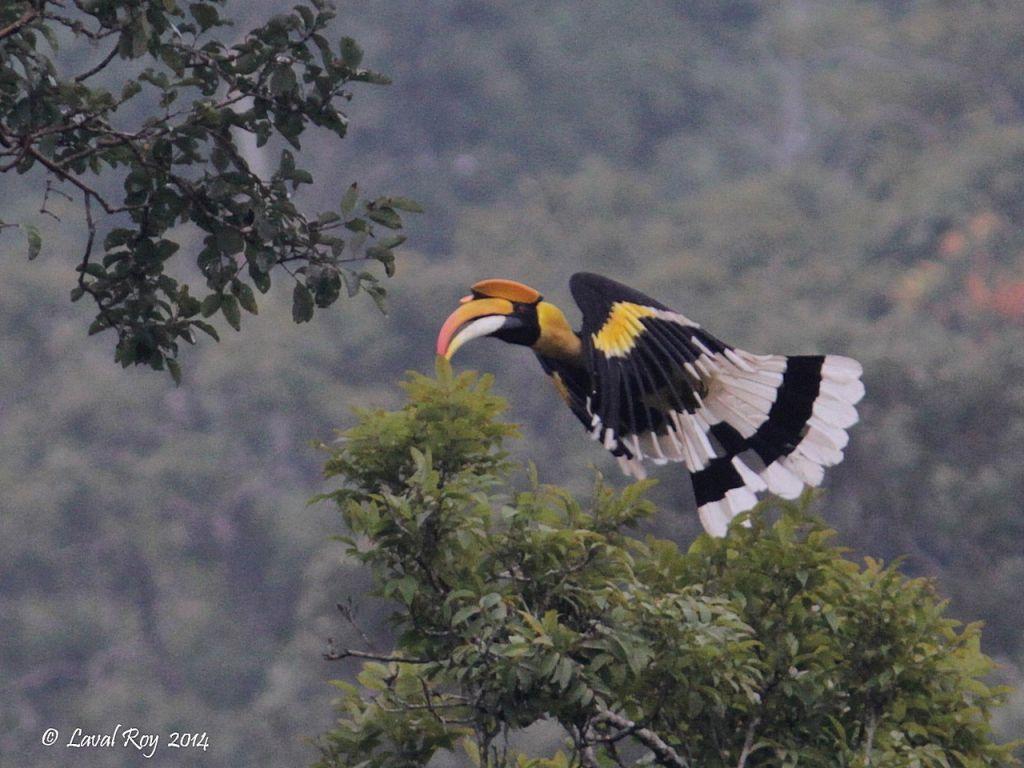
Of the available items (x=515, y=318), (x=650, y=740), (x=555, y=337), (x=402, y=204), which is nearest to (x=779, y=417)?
(x=555, y=337)

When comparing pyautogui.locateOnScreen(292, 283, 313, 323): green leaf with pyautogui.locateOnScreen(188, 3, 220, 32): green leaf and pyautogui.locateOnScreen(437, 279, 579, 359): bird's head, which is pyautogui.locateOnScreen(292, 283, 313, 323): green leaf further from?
pyautogui.locateOnScreen(437, 279, 579, 359): bird's head

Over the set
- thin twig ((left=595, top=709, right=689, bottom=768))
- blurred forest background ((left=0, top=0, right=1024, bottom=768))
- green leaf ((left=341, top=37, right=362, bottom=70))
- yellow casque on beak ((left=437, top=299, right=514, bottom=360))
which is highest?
blurred forest background ((left=0, top=0, right=1024, bottom=768))

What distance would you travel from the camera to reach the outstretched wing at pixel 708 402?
190 inches

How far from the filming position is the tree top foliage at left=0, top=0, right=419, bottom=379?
3934 millimetres

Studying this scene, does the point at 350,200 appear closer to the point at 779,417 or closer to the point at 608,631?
the point at 608,631

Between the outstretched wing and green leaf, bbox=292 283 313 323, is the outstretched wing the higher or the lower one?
the higher one

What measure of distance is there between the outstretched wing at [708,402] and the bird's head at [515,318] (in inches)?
9.7

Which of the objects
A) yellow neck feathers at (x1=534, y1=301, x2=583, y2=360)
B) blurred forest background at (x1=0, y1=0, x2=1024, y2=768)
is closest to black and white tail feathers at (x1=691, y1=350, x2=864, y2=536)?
yellow neck feathers at (x1=534, y1=301, x2=583, y2=360)

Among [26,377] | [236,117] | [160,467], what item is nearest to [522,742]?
[236,117]

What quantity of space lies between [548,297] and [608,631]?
20.3 metres

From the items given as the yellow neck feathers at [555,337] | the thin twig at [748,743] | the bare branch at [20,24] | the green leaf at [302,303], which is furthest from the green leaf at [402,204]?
the thin twig at [748,743]

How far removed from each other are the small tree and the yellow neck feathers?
957 millimetres

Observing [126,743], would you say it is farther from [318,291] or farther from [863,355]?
[318,291]

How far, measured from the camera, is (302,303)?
13.4ft
